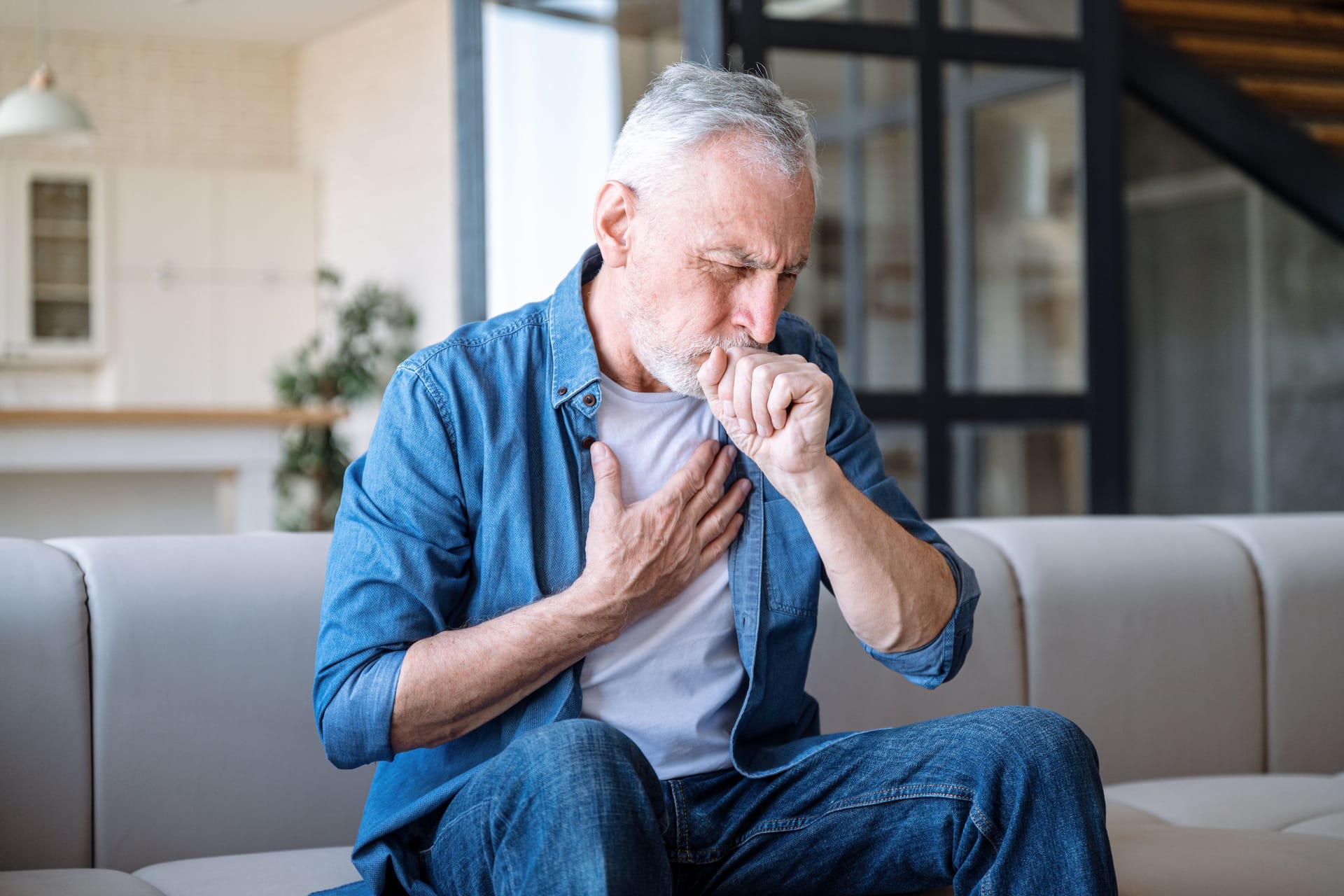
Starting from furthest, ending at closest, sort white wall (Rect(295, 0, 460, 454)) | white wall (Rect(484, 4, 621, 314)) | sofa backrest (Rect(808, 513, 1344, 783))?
white wall (Rect(295, 0, 460, 454))
white wall (Rect(484, 4, 621, 314))
sofa backrest (Rect(808, 513, 1344, 783))

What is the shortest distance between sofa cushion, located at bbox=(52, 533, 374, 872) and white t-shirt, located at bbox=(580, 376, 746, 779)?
501 millimetres

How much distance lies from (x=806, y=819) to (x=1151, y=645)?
105cm

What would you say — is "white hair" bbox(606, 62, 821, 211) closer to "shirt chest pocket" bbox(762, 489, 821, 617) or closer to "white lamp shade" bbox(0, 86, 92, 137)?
"shirt chest pocket" bbox(762, 489, 821, 617)

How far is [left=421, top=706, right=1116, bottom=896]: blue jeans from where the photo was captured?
3.59ft

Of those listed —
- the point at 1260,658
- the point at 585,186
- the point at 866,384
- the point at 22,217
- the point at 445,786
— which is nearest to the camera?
the point at 445,786

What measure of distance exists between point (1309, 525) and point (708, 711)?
4.81ft

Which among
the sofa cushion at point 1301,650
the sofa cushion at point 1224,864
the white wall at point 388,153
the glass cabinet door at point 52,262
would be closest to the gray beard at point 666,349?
the sofa cushion at point 1224,864

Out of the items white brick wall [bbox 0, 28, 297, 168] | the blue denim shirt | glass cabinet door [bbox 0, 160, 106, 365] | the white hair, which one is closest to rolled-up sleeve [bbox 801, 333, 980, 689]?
the blue denim shirt

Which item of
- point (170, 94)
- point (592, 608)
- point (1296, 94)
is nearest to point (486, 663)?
point (592, 608)

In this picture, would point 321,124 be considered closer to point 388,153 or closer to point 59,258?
point 388,153

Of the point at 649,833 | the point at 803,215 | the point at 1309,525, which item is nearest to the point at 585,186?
the point at 1309,525

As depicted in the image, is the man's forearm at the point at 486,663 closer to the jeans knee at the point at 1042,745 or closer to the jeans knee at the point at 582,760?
the jeans knee at the point at 582,760

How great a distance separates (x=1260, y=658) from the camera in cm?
226

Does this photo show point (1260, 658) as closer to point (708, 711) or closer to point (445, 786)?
point (708, 711)
